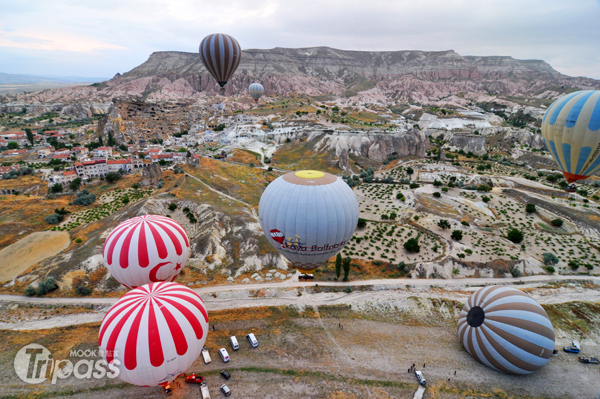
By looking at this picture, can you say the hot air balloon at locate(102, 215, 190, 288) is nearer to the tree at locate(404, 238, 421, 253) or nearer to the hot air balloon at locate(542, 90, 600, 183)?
the tree at locate(404, 238, 421, 253)

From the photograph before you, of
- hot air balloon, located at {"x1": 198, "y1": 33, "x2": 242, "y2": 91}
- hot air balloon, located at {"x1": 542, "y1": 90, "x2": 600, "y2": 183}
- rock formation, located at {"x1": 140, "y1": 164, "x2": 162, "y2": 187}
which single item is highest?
hot air balloon, located at {"x1": 198, "y1": 33, "x2": 242, "y2": 91}

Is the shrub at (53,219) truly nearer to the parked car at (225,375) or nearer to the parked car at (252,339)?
the parked car at (252,339)

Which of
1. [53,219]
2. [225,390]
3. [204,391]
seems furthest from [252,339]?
[53,219]

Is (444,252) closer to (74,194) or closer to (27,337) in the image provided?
(27,337)

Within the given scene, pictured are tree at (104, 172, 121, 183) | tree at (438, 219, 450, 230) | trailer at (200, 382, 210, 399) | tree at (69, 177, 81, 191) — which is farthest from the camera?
tree at (104, 172, 121, 183)

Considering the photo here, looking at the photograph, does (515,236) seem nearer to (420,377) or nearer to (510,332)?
(510,332)

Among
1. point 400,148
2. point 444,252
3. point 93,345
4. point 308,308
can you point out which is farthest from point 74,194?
point 400,148

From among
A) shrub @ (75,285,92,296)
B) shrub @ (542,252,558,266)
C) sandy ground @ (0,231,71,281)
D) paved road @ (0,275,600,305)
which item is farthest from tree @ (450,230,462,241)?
sandy ground @ (0,231,71,281)
